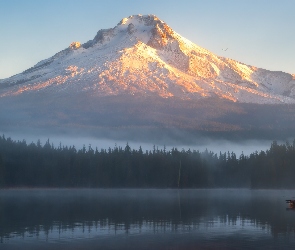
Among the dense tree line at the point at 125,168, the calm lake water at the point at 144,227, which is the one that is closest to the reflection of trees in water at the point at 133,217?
the calm lake water at the point at 144,227

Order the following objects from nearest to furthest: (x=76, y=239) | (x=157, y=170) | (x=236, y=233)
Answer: (x=76, y=239)
(x=236, y=233)
(x=157, y=170)

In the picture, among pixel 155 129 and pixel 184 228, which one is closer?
pixel 184 228

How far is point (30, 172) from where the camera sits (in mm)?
113688

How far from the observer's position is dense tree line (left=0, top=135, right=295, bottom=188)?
11394 cm

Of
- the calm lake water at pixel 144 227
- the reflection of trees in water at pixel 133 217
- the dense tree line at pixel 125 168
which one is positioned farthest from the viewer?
the dense tree line at pixel 125 168

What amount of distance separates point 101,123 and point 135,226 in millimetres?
144590

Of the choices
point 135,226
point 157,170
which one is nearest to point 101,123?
Answer: point 157,170

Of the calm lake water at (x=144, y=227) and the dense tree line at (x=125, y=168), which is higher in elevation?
the dense tree line at (x=125, y=168)

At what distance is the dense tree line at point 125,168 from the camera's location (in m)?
114

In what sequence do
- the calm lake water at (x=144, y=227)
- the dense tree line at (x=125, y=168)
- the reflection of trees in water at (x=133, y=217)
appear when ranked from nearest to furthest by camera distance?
the calm lake water at (x=144, y=227), the reflection of trees in water at (x=133, y=217), the dense tree line at (x=125, y=168)

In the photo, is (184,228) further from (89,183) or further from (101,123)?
(101,123)

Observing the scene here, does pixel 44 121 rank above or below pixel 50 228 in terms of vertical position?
above

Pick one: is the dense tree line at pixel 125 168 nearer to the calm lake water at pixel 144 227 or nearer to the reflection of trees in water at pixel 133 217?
the reflection of trees in water at pixel 133 217

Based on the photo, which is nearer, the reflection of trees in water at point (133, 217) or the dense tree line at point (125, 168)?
the reflection of trees in water at point (133, 217)
